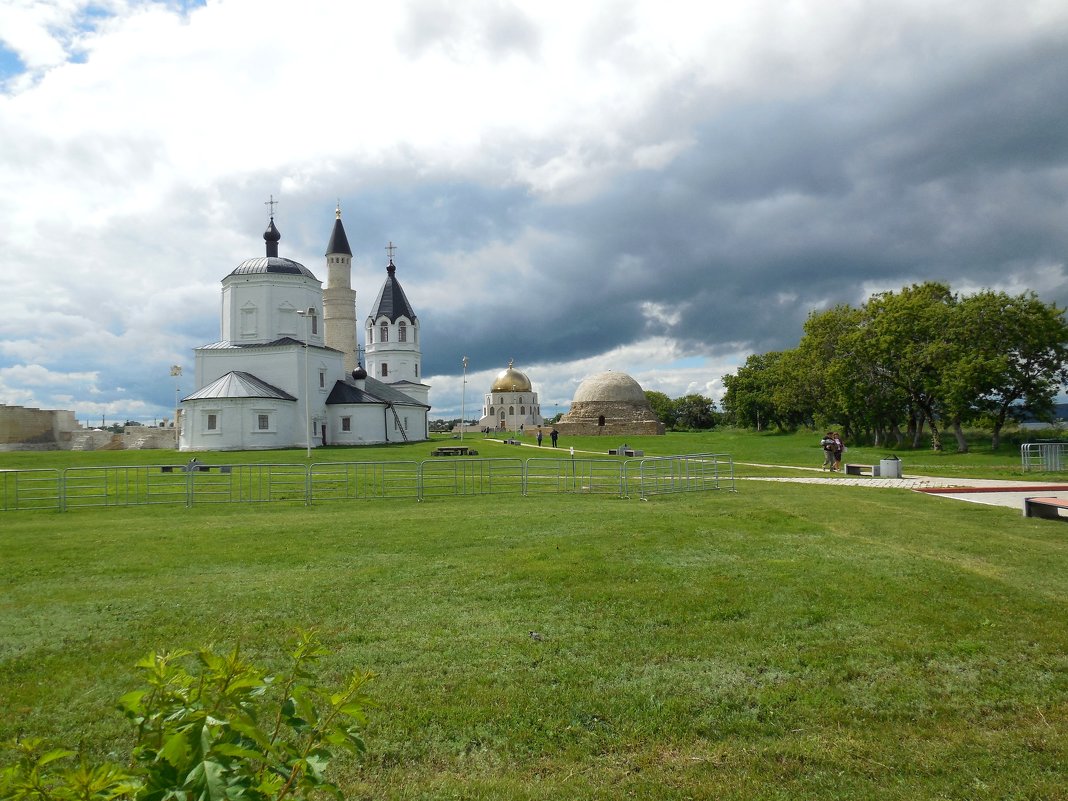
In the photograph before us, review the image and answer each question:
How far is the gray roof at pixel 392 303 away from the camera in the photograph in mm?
69562

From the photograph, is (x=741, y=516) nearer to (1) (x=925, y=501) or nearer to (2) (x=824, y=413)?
(1) (x=925, y=501)

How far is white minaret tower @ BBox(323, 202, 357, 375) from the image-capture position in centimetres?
6438

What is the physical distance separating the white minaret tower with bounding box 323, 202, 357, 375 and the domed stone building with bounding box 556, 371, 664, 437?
24133mm

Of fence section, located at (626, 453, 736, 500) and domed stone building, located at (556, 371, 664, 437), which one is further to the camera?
domed stone building, located at (556, 371, 664, 437)

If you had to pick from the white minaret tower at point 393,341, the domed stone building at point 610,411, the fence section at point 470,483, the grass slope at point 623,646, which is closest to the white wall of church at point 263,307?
the white minaret tower at point 393,341

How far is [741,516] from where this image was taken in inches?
521

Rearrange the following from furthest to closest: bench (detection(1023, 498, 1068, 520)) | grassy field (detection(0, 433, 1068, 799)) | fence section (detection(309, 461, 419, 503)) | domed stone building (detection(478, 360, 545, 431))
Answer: domed stone building (detection(478, 360, 545, 431)), fence section (detection(309, 461, 419, 503)), bench (detection(1023, 498, 1068, 520)), grassy field (detection(0, 433, 1068, 799))

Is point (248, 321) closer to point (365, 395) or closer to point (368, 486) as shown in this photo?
point (365, 395)

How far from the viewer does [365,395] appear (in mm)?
53500

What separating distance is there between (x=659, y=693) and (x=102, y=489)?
1983 cm

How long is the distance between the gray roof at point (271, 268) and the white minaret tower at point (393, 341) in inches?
602

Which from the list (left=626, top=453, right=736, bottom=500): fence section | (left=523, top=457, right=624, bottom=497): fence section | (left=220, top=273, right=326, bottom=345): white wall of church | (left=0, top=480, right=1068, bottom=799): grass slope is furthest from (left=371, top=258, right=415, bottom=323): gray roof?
(left=0, top=480, right=1068, bottom=799): grass slope

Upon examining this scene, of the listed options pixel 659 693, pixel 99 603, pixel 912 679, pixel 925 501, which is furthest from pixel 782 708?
pixel 925 501

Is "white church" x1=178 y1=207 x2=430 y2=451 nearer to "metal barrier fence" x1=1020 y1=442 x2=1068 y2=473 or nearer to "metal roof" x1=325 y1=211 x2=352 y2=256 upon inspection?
"metal roof" x1=325 y1=211 x2=352 y2=256
